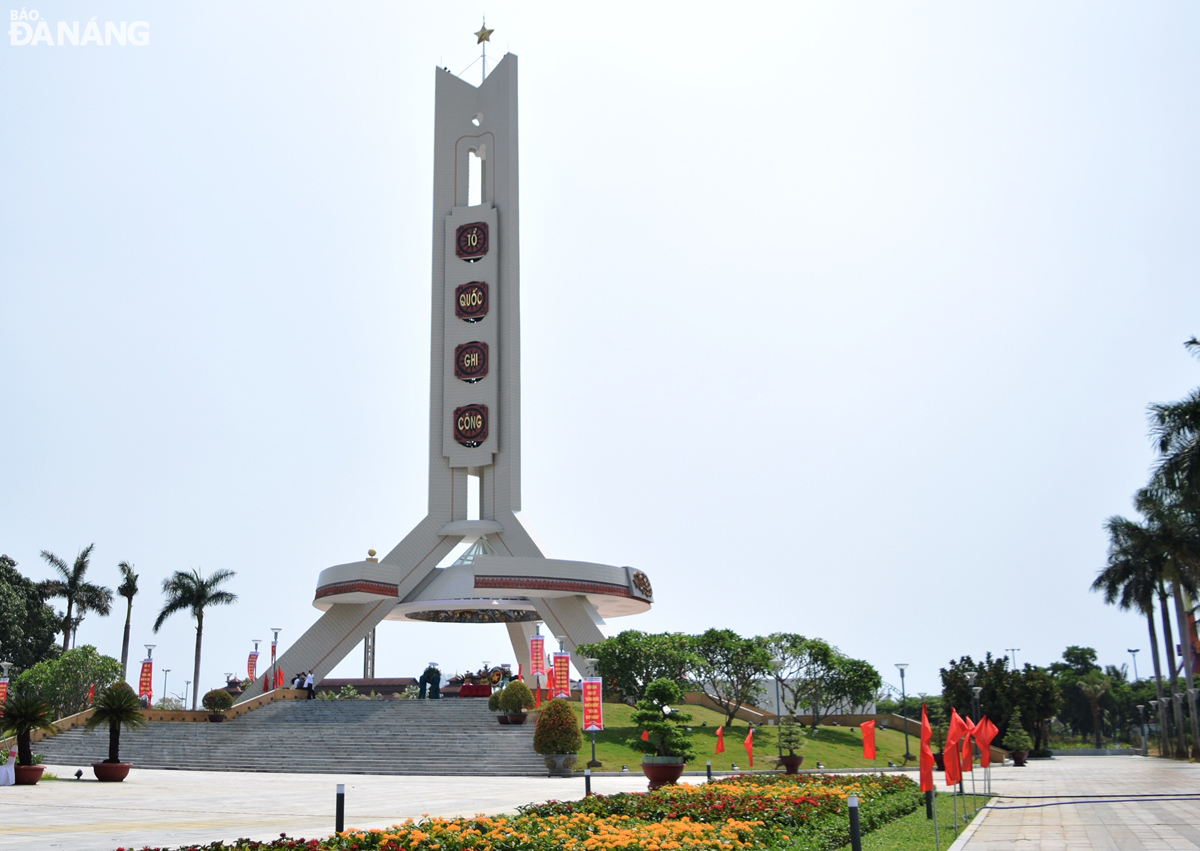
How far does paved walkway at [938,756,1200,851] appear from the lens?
1320 centimetres

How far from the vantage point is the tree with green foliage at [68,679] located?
170 ft

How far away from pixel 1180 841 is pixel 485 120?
54528 mm

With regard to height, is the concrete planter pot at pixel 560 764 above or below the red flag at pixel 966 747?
below

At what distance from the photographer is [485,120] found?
2381 inches

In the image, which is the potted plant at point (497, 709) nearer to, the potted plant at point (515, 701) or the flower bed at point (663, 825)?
the potted plant at point (515, 701)

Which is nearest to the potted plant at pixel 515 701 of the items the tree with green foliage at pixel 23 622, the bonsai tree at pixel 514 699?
the bonsai tree at pixel 514 699

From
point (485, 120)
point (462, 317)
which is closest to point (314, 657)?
point (462, 317)

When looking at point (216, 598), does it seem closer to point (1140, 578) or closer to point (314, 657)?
point (314, 657)

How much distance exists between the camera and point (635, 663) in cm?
4281

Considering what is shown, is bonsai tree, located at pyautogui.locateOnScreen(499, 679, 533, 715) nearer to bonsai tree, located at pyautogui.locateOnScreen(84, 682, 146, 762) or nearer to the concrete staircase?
the concrete staircase

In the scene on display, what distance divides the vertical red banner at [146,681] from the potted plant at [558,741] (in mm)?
20537

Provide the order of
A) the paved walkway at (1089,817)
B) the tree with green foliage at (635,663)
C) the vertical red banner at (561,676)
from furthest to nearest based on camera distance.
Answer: the tree with green foliage at (635,663)
the vertical red banner at (561,676)
the paved walkway at (1089,817)

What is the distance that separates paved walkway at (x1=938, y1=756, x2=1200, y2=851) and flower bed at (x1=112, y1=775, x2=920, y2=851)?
5.67ft

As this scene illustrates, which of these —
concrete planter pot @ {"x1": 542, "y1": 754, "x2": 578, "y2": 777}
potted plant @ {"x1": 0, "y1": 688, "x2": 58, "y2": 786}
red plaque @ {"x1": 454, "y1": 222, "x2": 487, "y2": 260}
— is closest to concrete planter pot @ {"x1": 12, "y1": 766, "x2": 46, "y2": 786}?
potted plant @ {"x1": 0, "y1": 688, "x2": 58, "y2": 786}
